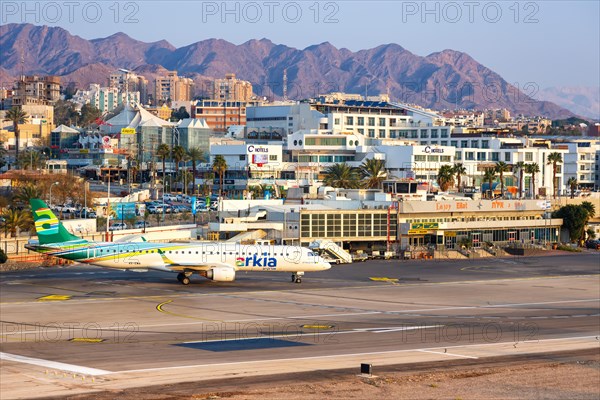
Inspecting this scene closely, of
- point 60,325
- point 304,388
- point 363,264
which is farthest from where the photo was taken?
point 363,264

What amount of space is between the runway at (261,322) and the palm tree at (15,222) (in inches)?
409

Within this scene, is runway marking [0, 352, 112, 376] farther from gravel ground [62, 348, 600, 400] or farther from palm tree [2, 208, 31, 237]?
palm tree [2, 208, 31, 237]

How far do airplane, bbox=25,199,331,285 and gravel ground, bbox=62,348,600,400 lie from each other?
3690cm

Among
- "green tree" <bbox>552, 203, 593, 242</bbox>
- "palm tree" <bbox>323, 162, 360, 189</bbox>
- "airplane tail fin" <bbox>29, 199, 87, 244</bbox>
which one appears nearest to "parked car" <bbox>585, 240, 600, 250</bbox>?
"green tree" <bbox>552, 203, 593, 242</bbox>

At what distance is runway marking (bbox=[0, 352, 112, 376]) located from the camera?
43594mm

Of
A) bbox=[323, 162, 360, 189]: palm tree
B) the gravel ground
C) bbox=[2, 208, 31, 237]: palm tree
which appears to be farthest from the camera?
bbox=[323, 162, 360, 189]: palm tree

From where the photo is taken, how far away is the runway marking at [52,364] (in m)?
43.6

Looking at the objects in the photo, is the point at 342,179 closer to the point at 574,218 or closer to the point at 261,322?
the point at 574,218

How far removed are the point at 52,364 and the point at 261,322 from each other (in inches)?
742

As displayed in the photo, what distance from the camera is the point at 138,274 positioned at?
90688mm

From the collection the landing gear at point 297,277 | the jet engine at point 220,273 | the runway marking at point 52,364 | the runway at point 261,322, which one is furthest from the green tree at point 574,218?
the runway marking at point 52,364

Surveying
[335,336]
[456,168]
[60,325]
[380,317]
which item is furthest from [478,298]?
[456,168]

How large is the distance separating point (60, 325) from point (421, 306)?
89.5 ft

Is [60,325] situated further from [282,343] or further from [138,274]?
[138,274]
